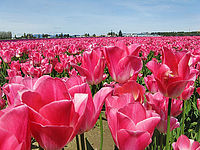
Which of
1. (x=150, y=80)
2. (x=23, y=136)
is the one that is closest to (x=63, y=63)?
(x=150, y=80)

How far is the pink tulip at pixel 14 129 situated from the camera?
390 millimetres

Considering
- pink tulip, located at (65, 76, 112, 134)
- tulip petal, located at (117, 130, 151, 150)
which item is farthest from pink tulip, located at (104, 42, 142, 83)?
tulip petal, located at (117, 130, 151, 150)

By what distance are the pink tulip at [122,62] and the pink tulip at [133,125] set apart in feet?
1.54

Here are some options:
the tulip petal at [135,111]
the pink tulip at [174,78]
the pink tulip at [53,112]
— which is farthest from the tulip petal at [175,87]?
the pink tulip at [53,112]

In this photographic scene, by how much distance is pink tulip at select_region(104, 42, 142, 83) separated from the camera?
110 cm

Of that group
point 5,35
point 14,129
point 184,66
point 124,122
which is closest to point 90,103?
point 124,122

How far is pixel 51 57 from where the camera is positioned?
4.48 m

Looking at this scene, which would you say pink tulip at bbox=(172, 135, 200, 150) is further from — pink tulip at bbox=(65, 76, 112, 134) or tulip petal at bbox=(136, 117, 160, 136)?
pink tulip at bbox=(65, 76, 112, 134)

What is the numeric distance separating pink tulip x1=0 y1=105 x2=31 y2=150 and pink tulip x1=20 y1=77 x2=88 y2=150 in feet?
0.19

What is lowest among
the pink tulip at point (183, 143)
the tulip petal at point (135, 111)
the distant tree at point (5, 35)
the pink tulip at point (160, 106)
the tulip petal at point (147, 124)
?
the pink tulip at point (183, 143)

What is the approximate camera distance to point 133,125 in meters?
0.64

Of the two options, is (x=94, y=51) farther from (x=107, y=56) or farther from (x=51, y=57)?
(x=51, y=57)

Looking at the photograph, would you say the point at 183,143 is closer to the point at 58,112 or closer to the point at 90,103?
the point at 90,103

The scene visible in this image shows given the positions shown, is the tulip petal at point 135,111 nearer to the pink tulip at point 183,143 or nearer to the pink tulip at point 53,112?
the pink tulip at point 53,112
